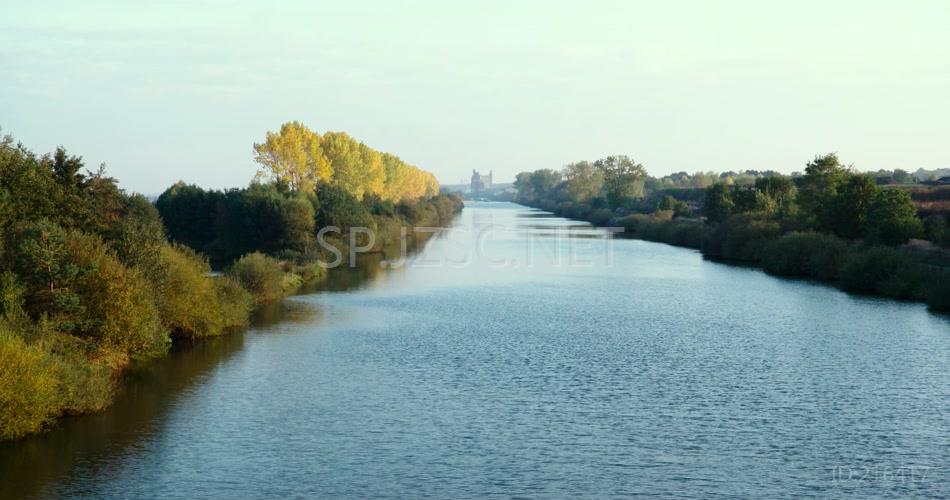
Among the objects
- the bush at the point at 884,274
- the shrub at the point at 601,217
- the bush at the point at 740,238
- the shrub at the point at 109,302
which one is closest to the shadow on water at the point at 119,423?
the shrub at the point at 109,302

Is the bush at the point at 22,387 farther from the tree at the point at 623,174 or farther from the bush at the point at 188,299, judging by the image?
the tree at the point at 623,174

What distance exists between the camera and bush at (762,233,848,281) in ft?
179

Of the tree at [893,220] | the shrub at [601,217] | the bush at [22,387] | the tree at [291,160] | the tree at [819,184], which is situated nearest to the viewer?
the bush at [22,387]

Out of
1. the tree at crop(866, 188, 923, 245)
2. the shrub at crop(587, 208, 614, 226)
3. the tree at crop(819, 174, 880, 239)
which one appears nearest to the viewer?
the tree at crop(866, 188, 923, 245)

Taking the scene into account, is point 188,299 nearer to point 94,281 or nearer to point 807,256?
point 94,281

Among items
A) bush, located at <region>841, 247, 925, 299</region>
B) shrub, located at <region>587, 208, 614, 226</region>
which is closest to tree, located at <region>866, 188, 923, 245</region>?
bush, located at <region>841, 247, 925, 299</region>

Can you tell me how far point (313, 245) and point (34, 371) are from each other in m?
42.5

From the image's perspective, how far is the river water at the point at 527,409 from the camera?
18.4 metres

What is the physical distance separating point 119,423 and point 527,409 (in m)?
10.0

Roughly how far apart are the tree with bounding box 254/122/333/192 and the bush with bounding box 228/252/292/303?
107 ft

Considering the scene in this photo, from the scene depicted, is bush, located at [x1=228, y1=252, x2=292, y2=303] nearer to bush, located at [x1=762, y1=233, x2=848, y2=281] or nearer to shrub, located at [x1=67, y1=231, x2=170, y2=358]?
shrub, located at [x1=67, y1=231, x2=170, y2=358]

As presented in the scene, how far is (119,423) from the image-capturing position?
72.5 ft

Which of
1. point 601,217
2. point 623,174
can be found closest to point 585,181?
point 623,174

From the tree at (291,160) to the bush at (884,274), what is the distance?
44380 mm
